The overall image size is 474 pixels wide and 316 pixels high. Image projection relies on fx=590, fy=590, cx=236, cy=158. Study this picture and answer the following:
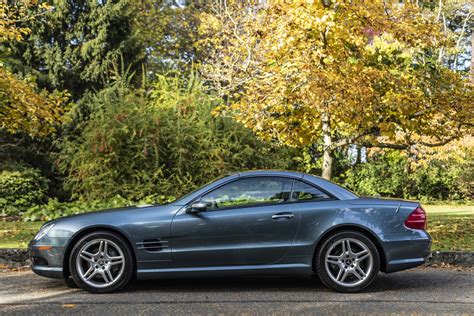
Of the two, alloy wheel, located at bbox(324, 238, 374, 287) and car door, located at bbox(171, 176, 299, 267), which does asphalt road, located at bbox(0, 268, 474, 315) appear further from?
car door, located at bbox(171, 176, 299, 267)

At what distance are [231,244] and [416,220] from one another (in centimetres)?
211

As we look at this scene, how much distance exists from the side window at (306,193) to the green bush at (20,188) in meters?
10.8

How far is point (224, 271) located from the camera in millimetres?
6512

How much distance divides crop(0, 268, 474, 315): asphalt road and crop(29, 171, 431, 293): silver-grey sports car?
0.24 m

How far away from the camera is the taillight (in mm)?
6652

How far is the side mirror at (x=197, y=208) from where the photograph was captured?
6531 mm

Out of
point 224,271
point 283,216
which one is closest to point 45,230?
point 224,271

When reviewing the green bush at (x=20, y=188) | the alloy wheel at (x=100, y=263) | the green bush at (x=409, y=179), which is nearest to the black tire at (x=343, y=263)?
the alloy wheel at (x=100, y=263)

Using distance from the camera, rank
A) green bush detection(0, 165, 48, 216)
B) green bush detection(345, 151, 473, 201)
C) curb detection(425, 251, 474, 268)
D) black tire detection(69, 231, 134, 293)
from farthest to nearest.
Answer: green bush detection(345, 151, 473, 201), green bush detection(0, 165, 48, 216), curb detection(425, 251, 474, 268), black tire detection(69, 231, 134, 293)

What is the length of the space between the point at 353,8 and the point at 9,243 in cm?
691

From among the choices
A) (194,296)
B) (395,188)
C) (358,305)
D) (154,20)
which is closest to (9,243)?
(194,296)

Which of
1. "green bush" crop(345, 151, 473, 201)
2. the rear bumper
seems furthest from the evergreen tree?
the rear bumper

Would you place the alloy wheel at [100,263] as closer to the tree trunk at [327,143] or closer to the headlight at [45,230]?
the headlight at [45,230]

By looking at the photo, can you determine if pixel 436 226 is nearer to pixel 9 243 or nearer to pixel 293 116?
pixel 293 116
